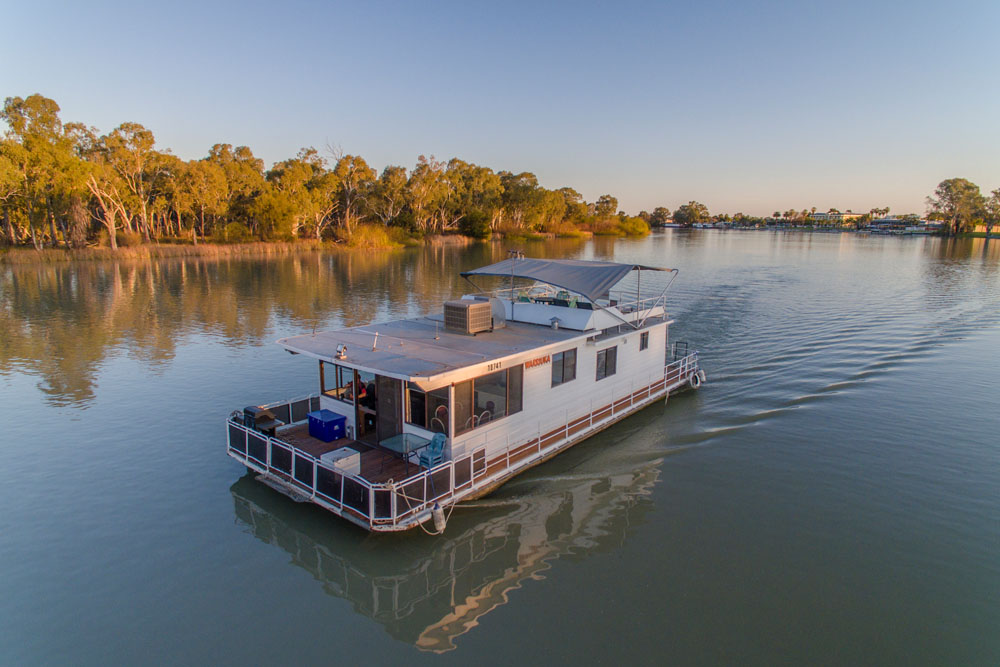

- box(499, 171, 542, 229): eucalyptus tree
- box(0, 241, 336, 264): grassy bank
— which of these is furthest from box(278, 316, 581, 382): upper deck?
box(499, 171, 542, 229): eucalyptus tree

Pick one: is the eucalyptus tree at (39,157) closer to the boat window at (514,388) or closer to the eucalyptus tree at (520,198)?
the boat window at (514,388)

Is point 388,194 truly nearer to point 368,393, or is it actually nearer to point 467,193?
point 467,193

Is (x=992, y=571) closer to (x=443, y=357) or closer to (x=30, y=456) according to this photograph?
(x=443, y=357)

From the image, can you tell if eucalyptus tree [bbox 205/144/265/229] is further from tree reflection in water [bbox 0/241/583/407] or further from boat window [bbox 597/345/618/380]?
boat window [bbox 597/345/618/380]

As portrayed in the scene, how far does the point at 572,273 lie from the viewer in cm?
1741

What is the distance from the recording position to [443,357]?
40.8ft

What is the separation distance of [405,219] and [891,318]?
83078 millimetres

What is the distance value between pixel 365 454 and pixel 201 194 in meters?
74.3

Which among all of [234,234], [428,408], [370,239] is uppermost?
[234,234]

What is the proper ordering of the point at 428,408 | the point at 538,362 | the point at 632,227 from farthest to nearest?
the point at 632,227
the point at 538,362
the point at 428,408

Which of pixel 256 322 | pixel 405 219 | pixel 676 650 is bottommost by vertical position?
pixel 676 650

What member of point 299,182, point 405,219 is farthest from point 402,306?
point 405,219

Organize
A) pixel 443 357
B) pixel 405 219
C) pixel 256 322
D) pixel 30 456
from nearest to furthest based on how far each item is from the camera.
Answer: pixel 443 357 < pixel 30 456 < pixel 256 322 < pixel 405 219

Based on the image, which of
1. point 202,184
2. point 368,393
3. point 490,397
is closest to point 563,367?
point 490,397
